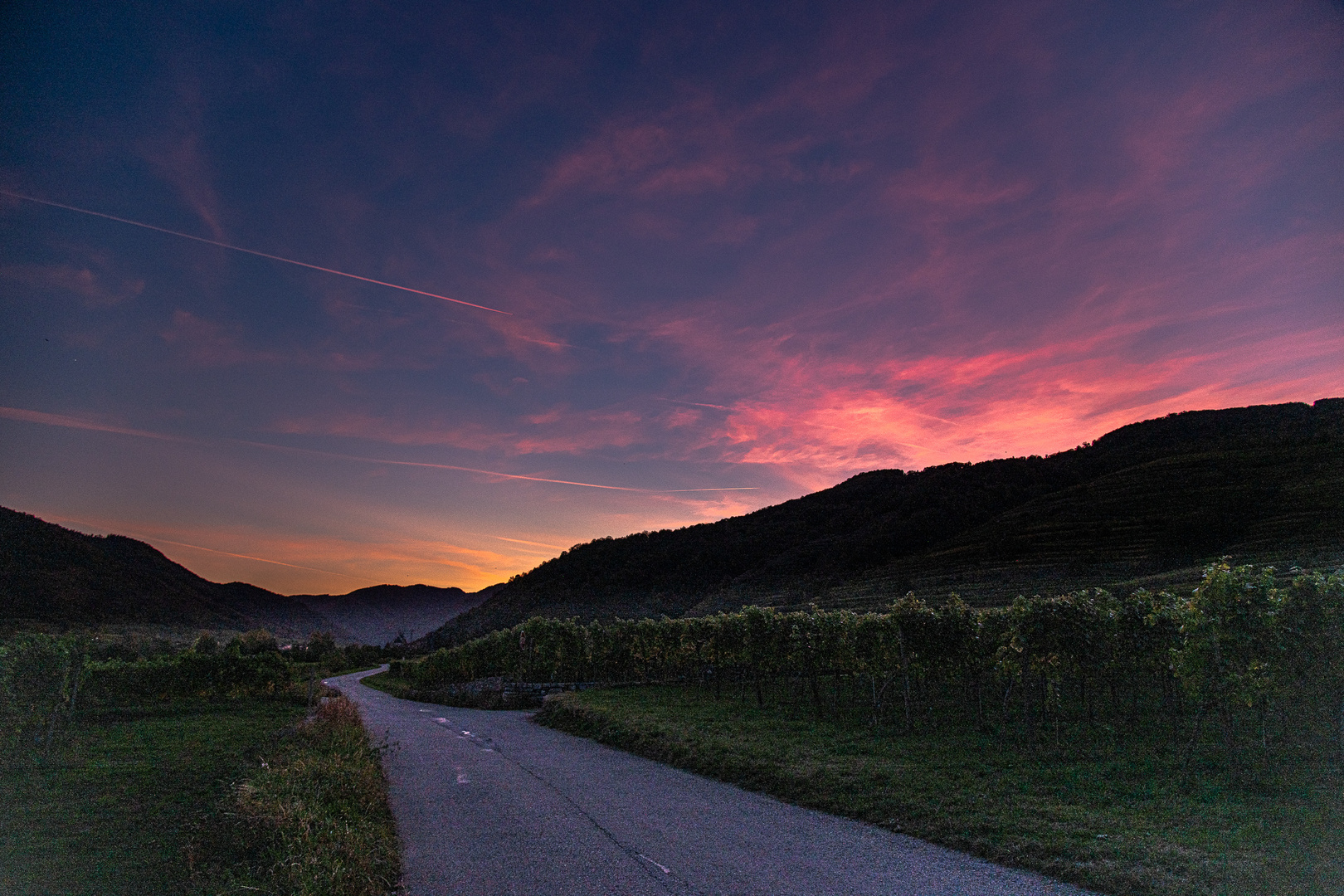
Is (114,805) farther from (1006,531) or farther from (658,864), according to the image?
(1006,531)

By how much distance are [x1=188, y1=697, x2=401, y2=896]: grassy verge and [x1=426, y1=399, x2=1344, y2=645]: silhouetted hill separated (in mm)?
60208

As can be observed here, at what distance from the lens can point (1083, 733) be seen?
17203 mm

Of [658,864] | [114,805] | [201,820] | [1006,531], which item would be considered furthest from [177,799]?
[1006,531]

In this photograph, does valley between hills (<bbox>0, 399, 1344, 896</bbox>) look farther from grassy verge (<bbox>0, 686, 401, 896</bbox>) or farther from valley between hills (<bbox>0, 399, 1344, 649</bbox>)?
valley between hills (<bbox>0, 399, 1344, 649</bbox>)

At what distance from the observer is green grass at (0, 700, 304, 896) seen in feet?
25.7

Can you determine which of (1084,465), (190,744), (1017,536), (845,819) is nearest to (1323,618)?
(845,819)

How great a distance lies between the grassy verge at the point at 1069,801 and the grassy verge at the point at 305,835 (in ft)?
24.4

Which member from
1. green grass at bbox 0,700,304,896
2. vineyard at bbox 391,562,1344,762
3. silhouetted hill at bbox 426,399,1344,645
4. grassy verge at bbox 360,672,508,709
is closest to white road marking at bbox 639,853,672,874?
green grass at bbox 0,700,304,896

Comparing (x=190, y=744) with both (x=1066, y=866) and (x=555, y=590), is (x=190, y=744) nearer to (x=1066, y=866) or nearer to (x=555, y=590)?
(x=1066, y=866)

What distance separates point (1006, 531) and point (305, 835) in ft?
317

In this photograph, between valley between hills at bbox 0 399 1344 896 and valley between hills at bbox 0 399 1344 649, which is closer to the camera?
valley between hills at bbox 0 399 1344 896

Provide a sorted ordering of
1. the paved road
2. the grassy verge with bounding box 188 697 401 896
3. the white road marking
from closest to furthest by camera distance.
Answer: the grassy verge with bounding box 188 697 401 896, the paved road, the white road marking

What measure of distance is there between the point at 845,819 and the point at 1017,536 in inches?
3376

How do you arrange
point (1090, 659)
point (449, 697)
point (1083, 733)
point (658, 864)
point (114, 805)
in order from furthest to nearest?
point (449, 697)
point (1090, 659)
point (1083, 733)
point (114, 805)
point (658, 864)
